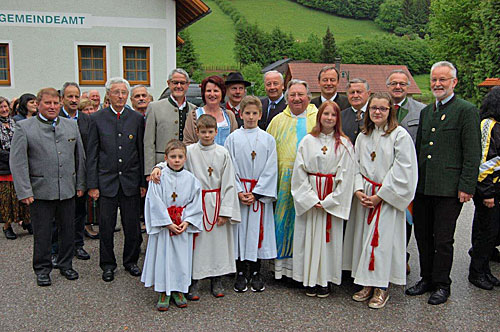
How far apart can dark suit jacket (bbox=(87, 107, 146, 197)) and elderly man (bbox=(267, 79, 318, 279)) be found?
163cm

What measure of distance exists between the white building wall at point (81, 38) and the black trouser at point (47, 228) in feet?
39.7

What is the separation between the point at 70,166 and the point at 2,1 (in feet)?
43.4

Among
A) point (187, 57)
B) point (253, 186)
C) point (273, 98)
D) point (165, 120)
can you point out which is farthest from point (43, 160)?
point (187, 57)

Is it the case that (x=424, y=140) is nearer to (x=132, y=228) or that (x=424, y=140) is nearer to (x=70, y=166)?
(x=132, y=228)

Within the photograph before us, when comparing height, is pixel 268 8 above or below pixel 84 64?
above

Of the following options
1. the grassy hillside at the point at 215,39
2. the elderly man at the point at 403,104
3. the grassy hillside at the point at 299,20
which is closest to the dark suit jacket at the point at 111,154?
the elderly man at the point at 403,104

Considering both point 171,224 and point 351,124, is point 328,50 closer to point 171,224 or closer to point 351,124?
point 351,124

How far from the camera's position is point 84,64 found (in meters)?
16.5

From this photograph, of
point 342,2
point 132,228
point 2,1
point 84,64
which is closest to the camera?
point 132,228

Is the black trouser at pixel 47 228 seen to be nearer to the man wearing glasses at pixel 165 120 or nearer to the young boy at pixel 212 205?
the man wearing glasses at pixel 165 120

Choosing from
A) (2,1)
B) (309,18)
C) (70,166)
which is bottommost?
(70,166)

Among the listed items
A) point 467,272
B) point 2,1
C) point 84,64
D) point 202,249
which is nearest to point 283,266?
point 202,249

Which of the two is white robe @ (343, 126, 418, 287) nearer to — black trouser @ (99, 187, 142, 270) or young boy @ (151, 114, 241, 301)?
young boy @ (151, 114, 241, 301)

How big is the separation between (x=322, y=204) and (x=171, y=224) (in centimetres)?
146
